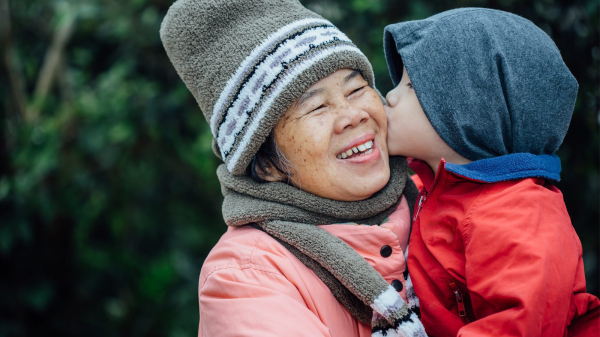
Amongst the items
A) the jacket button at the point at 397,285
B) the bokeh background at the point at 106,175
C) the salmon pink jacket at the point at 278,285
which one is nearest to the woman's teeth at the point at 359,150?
the salmon pink jacket at the point at 278,285

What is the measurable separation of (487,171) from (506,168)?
0.05m

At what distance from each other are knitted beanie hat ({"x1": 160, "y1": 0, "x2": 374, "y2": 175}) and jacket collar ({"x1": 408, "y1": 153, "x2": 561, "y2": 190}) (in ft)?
1.58

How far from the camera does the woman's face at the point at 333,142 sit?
1.61 m

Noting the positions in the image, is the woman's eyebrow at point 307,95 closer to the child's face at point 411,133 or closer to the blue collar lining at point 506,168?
the child's face at point 411,133

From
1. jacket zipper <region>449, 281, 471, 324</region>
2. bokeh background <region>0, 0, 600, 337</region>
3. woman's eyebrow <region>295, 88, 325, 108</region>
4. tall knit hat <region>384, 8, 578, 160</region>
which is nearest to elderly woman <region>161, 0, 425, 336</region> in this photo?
woman's eyebrow <region>295, 88, 325, 108</region>

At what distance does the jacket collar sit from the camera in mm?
1435

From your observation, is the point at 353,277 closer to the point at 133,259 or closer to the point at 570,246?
the point at 570,246

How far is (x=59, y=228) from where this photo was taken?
351cm

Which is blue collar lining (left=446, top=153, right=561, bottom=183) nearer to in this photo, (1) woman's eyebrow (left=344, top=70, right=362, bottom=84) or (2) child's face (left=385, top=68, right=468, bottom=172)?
(2) child's face (left=385, top=68, right=468, bottom=172)

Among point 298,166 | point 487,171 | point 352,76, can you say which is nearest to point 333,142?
point 298,166

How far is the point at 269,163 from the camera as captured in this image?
1717 millimetres

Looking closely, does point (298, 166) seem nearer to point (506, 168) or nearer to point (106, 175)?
point (506, 168)

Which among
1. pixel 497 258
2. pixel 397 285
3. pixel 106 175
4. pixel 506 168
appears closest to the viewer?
pixel 497 258

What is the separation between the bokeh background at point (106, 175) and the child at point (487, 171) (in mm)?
1169
